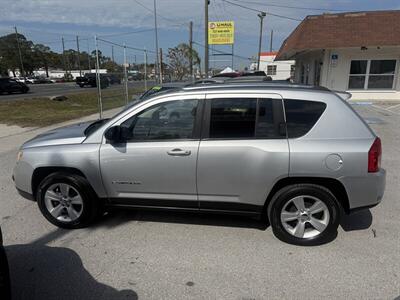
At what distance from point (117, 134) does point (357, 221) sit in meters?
3.11

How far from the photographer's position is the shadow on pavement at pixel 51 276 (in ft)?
A: 8.90

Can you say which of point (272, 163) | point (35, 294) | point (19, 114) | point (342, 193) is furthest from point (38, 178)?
point (19, 114)

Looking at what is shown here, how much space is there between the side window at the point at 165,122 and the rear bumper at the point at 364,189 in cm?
170

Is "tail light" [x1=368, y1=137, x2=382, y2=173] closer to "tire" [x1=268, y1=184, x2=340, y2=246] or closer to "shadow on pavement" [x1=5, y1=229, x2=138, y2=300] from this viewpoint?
"tire" [x1=268, y1=184, x2=340, y2=246]

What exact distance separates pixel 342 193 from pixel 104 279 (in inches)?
99.2

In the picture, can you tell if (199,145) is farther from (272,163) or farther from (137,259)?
(137,259)

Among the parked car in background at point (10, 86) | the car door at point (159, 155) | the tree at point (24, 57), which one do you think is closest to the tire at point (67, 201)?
the car door at point (159, 155)

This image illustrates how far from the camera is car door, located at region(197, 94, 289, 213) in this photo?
10.7 feet

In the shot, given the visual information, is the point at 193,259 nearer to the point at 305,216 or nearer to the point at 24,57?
the point at 305,216

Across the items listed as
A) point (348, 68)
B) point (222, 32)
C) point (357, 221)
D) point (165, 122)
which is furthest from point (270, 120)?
point (222, 32)

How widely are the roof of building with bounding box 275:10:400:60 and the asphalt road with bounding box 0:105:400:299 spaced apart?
15.9 m

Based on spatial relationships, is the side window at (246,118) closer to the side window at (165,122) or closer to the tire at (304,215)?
the side window at (165,122)

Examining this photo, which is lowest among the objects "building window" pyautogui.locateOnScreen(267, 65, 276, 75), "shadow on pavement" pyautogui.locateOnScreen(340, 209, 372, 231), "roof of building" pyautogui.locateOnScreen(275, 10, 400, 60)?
"shadow on pavement" pyautogui.locateOnScreen(340, 209, 372, 231)

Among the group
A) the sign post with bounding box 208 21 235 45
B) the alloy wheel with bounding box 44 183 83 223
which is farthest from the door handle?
the sign post with bounding box 208 21 235 45
